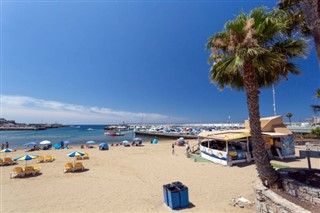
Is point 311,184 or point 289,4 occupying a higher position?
point 289,4

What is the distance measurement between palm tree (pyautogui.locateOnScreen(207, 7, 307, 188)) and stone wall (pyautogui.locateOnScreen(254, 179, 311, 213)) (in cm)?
43

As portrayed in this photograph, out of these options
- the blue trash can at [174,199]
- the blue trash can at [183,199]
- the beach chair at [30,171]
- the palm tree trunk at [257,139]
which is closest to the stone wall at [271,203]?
the palm tree trunk at [257,139]

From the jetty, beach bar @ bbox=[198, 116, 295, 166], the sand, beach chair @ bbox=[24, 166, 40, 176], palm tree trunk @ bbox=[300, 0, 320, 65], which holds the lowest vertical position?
the jetty

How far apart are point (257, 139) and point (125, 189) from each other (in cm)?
751

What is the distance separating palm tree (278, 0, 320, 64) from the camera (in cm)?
417

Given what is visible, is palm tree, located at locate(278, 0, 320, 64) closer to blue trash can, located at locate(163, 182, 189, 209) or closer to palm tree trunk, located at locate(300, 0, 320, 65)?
palm tree trunk, located at locate(300, 0, 320, 65)

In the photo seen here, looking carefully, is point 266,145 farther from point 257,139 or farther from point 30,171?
point 30,171

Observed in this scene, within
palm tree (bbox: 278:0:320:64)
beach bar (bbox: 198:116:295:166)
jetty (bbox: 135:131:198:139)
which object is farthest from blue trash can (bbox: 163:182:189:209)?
jetty (bbox: 135:131:198:139)

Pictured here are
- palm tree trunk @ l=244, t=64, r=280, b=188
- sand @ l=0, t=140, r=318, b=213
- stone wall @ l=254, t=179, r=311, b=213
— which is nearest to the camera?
stone wall @ l=254, t=179, r=311, b=213

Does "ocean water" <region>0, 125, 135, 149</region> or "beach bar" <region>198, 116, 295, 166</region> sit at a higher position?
Result: "beach bar" <region>198, 116, 295, 166</region>

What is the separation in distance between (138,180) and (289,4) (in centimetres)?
1169

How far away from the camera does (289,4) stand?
5.97 meters

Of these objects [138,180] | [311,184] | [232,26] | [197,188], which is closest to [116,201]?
[138,180]

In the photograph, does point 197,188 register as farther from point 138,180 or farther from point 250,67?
point 250,67
